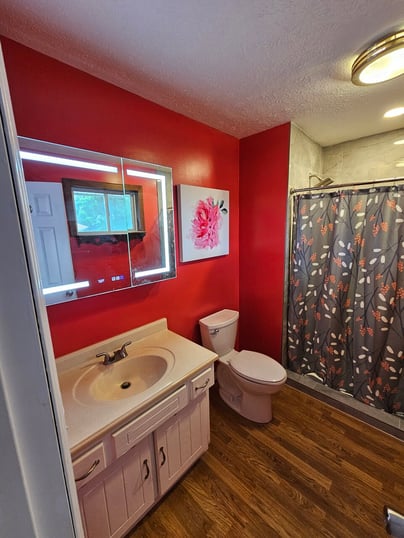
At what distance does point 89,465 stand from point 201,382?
2.00 feet

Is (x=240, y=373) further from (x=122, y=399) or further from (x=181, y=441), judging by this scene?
(x=122, y=399)

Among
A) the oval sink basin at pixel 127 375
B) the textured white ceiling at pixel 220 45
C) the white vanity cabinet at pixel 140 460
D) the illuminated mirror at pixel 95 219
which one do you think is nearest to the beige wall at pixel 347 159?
the textured white ceiling at pixel 220 45

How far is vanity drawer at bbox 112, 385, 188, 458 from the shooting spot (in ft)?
3.23

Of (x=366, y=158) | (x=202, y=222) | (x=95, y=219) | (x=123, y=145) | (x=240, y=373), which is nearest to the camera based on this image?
(x=95, y=219)

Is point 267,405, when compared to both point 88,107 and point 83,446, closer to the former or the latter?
point 83,446

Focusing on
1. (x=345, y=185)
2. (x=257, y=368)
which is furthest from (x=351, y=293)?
(x=257, y=368)

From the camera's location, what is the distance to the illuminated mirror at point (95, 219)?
1.10 meters

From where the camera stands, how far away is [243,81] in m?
1.30

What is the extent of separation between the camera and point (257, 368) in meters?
1.76

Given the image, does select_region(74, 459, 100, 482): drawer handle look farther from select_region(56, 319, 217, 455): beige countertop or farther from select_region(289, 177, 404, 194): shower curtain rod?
select_region(289, 177, 404, 194): shower curtain rod

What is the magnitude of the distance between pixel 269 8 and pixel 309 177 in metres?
1.50

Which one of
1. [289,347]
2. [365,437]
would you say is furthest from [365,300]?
[365,437]

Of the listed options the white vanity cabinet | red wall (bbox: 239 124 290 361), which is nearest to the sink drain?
the white vanity cabinet

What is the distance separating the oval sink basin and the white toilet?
1.96ft
